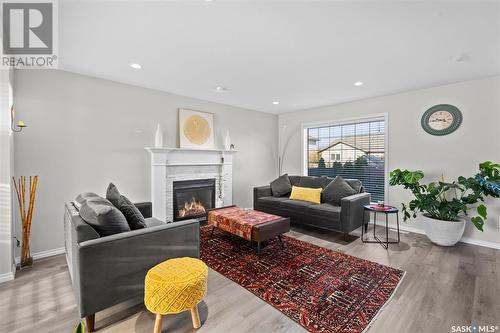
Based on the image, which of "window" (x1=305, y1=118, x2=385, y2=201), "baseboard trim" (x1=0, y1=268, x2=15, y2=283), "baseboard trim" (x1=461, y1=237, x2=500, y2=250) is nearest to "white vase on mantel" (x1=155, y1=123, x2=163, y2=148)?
"baseboard trim" (x1=0, y1=268, x2=15, y2=283)

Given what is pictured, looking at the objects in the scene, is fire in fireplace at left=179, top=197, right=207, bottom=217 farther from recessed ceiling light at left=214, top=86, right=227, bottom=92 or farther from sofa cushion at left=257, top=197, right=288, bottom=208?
recessed ceiling light at left=214, top=86, right=227, bottom=92

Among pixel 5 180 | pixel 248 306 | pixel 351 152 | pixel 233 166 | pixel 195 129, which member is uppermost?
pixel 195 129

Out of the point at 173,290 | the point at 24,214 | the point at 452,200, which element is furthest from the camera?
the point at 452,200

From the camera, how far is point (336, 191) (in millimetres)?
4023

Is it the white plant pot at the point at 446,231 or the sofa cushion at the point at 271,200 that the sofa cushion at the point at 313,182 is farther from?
the white plant pot at the point at 446,231

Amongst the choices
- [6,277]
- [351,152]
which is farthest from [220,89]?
[6,277]

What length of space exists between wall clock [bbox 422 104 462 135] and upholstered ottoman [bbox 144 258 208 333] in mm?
4264

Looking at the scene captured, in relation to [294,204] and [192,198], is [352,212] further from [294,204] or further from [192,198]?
[192,198]

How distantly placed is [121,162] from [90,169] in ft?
1.38

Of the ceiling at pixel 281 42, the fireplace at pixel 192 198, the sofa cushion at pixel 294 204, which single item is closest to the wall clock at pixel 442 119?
the ceiling at pixel 281 42

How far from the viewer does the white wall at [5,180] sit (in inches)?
88.0

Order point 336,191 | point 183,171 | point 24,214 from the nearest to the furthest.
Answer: point 24,214
point 336,191
point 183,171

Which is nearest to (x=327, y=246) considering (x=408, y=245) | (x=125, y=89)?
(x=408, y=245)

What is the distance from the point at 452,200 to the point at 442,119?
1340 mm
